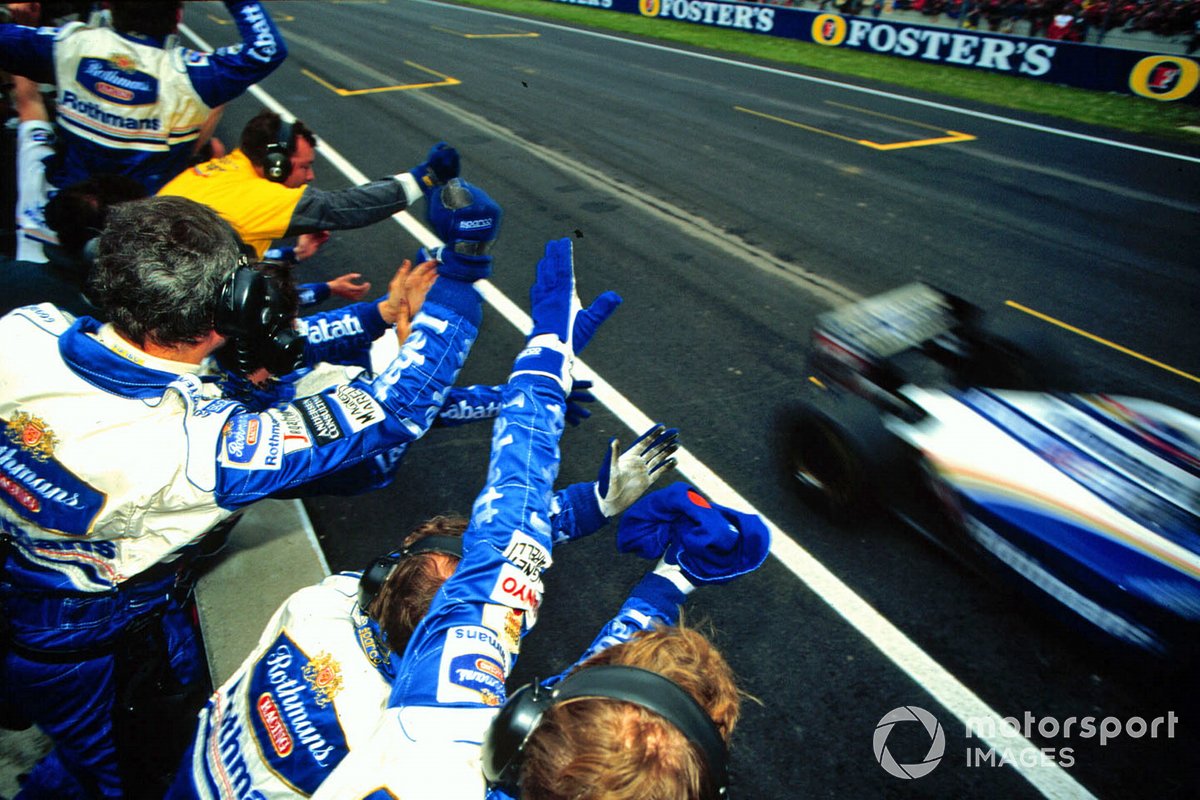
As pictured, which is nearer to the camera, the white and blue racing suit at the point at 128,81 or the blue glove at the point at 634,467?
the blue glove at the point at 634,467

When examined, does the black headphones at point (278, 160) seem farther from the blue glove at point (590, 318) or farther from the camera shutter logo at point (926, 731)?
the camera shutter logo at point (926, 731)

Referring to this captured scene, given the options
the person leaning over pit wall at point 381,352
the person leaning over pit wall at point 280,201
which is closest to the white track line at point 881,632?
the person leaning over pit wall at point 381,352

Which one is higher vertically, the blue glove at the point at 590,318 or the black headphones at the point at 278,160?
the blue glove at the point at 590,318

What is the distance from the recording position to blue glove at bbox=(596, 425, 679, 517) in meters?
2.20

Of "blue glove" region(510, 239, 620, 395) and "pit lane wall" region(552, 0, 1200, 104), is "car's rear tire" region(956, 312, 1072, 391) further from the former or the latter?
"pit lane wall" region(552, 0, 1200, 104)

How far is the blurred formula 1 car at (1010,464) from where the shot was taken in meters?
2.83

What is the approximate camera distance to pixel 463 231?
7.29ft

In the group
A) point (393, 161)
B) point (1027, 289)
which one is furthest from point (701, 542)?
point (393, 161)

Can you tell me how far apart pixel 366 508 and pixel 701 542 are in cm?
280

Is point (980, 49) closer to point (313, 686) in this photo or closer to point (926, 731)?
point (926, 731)

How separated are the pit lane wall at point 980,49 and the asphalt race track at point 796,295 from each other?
3174 millimetres

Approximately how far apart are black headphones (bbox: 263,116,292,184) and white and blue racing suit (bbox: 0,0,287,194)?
0.33 m

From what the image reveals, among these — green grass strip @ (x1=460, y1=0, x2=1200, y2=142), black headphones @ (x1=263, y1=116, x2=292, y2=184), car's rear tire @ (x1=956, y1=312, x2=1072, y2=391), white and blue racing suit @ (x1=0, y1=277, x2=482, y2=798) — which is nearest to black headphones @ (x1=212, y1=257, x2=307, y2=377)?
white and blue racing suit @ (x1=0, y1=277, x2=482, y2=798)

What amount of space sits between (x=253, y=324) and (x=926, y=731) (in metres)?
2.79
